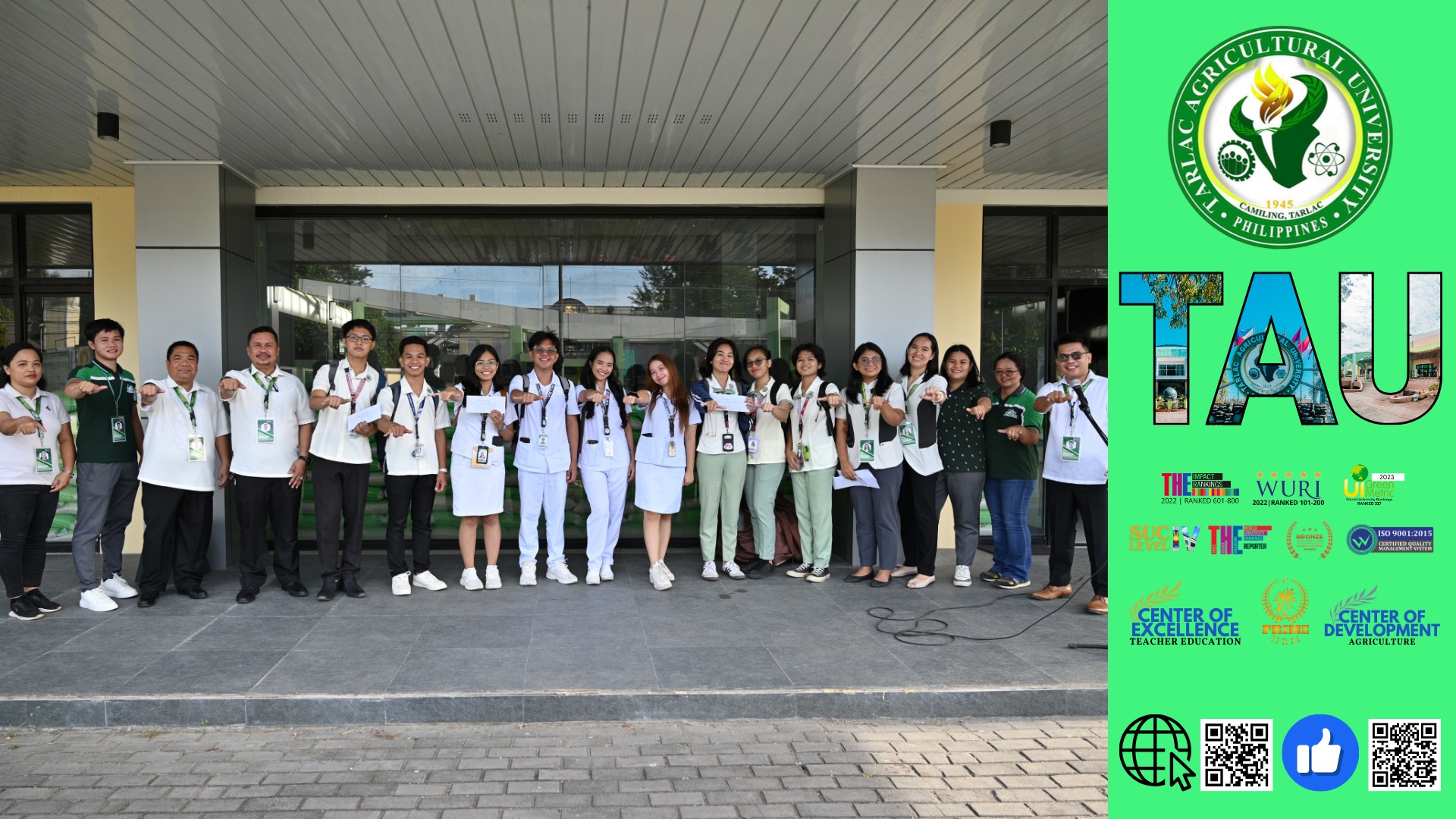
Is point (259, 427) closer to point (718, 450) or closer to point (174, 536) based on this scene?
point (174, 536)

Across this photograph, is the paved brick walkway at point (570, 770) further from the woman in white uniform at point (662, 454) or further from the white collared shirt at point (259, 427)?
the woman in white uniform at point (662, 454)

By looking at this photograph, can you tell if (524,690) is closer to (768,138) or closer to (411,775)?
(411,775)

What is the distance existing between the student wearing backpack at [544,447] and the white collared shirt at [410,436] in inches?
23.5

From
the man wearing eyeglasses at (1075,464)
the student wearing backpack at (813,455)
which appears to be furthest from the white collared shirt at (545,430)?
the man wearing eyeglasses at (1075,464)

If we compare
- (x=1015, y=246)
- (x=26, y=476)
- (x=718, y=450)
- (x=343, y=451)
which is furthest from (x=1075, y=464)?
(x=26, y=476)

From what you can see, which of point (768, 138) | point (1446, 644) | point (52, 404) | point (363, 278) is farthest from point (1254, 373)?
point (363, 278)

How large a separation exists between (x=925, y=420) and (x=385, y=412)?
3685 mm

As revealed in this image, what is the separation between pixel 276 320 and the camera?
7441 millimetres

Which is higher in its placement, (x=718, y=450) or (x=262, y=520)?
(x=718, y=450)

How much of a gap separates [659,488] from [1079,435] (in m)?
2.89

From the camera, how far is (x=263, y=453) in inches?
220

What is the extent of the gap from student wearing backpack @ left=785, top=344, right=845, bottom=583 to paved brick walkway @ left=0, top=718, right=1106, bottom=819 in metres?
2.51

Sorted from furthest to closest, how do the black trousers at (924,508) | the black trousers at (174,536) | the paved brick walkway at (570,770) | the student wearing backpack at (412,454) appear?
the black trousers at (924,508)
the student wearing backpack at (412,454)
the black trousers at (174,536)
the paved brick walkway at (570,770)

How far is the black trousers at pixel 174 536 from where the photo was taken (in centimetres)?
550
